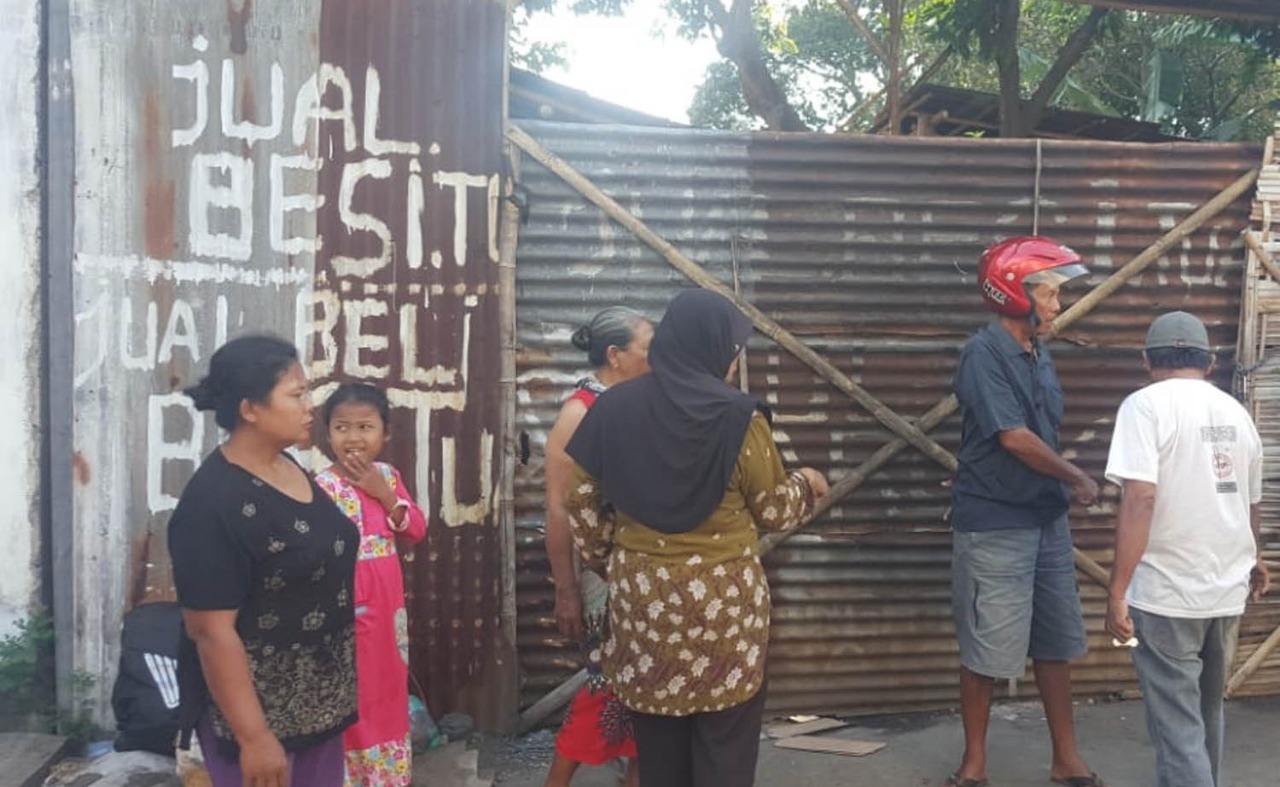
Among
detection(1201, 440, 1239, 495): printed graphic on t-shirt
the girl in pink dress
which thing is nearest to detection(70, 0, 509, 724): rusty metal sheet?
the girl in pink dress

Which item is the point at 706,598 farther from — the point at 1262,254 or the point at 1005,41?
the point at 1005,41

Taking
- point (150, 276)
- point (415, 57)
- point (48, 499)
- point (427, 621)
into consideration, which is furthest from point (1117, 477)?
point (48, 499)

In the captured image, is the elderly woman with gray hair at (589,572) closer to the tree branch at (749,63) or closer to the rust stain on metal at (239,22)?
the rust stain on metal at (239,22)

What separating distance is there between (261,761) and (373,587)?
1.04 m

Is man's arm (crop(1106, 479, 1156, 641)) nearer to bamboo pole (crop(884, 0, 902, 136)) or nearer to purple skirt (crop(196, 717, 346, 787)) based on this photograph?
purple skirt (crop(196, 717, 346, 787))

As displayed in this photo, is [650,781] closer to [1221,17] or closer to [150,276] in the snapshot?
[150,276]

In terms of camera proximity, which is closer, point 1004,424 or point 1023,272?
point 1004,424

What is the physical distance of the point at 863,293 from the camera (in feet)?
15.2

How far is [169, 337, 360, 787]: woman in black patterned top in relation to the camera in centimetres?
229

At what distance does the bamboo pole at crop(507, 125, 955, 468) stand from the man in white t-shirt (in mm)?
1187

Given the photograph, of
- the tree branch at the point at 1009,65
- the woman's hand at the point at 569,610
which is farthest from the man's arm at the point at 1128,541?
the tree branch at the point at 1009,65

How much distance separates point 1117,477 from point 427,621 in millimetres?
2543

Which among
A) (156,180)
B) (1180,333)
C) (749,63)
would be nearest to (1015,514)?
(1180,333)

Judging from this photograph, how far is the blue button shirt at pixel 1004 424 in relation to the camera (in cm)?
382
